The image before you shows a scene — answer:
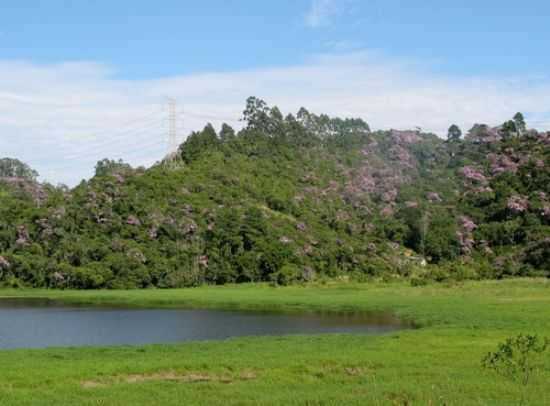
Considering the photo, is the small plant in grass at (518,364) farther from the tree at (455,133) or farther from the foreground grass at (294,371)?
the tree at (455,133)

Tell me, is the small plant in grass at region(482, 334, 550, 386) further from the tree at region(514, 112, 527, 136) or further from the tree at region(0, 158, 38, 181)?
the tree at region(0, 158, 38, 181)

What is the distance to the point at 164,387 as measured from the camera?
20.7 meters

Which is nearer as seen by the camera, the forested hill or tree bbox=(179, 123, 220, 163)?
the forested hill

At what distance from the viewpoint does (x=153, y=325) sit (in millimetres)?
43562

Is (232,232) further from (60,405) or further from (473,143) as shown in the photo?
(60,405)

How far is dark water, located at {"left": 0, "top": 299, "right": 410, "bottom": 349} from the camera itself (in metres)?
37.7

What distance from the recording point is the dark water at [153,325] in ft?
124

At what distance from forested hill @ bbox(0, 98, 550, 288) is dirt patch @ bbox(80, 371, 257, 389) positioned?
4550 cm

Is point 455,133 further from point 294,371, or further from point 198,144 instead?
point 294,371

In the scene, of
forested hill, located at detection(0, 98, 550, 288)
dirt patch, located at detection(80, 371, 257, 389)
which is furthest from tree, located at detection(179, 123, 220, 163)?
dirt patch, located at detection(80, 371, 257, 389)

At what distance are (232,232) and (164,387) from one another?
61.6 m

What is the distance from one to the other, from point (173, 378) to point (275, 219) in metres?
64.3

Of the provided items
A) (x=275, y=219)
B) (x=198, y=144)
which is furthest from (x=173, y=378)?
(x=198, y=144)

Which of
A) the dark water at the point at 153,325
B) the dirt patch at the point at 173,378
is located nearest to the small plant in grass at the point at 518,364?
the dirt patch at the point at 173,378
